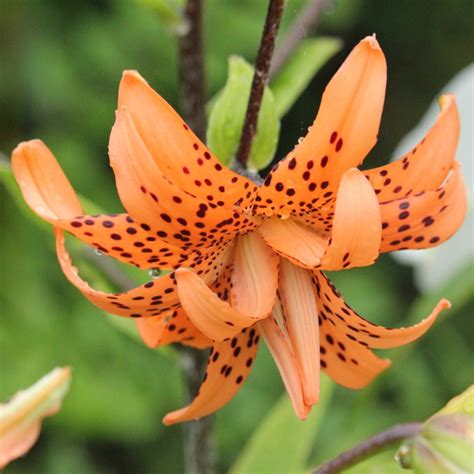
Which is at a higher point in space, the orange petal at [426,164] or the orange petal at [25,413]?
the orange petal at [426,164]

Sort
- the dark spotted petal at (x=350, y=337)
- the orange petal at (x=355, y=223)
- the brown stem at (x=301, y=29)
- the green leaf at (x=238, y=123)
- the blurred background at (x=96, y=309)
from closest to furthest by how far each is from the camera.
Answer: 1. the orange petal at (x=355, y=223)
2. the dark spotted petal at (x=350, y=337)
3. the green leaf at (x=238, y=123)
4. the brown stem at (x=301, y=29)
5. the blurred background at (x=96, y=309)

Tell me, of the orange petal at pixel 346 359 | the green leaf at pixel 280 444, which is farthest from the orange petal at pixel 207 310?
the green leaf at pixel 280 444

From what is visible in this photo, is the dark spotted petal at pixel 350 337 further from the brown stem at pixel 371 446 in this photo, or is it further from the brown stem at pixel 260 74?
the brown stem at pixel 260 74

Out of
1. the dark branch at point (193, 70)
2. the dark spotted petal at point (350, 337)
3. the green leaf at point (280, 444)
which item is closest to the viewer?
the dark spotted petal at point (350, 337)

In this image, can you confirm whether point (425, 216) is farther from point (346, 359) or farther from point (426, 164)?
point (346, 359)

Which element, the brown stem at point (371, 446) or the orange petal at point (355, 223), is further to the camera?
the brown stem at point (371, 446)

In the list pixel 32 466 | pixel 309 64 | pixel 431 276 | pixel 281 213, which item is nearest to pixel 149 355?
pixel 32 466

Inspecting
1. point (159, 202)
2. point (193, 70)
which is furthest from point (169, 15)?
point (159, 202)
